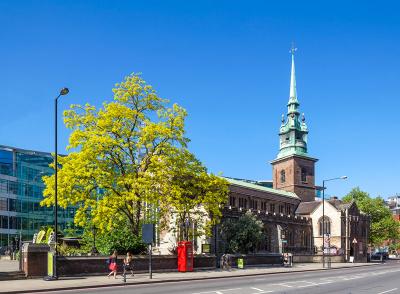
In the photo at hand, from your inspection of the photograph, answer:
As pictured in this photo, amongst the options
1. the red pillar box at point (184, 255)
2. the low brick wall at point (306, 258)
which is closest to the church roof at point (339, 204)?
the low brick wall at point (306, 258)

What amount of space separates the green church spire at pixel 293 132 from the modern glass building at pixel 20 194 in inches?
1844

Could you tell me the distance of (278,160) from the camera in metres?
109

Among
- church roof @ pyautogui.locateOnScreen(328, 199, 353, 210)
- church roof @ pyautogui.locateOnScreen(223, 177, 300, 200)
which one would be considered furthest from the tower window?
church roof @ pyautogui.locateOnScreen(328, 199, 353, 210)

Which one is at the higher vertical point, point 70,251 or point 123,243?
point 123,243

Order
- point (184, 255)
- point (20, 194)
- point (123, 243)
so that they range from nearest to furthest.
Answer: point (123, 243) < point (184, 255) < point (20, 194)

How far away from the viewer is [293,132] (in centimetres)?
10669

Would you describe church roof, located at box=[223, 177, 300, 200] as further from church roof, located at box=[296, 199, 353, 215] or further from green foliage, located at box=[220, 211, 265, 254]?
green foliage, located at box=[220, 211, 265, 254]

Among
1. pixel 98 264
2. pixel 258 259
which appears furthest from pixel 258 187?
pixel 98 264

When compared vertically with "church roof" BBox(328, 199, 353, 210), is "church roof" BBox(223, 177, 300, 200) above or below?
above

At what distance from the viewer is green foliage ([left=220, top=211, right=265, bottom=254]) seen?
64188 mm

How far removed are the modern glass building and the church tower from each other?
44.7m

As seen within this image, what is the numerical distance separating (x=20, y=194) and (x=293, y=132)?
57.1m

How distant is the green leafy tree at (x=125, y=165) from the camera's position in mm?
40000

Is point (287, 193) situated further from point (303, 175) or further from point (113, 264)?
point (113, 264)
